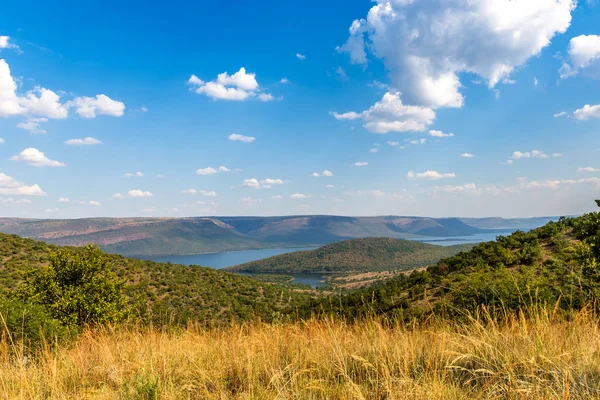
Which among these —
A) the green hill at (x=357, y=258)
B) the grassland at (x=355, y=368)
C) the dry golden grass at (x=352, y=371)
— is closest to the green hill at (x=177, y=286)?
the grassland at (x=355, y=368)

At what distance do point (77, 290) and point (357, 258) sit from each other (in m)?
173

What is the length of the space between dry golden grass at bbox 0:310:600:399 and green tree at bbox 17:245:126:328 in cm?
1122

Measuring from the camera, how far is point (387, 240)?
195 m

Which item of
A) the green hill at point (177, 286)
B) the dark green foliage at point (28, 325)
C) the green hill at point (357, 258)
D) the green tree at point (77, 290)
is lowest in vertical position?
the green hill at point (357, 258)

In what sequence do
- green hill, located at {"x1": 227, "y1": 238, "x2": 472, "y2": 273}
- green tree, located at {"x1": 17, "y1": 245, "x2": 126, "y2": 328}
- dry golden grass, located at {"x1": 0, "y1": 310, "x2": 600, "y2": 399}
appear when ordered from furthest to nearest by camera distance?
green hill, located at {"x1": 227, "y1": 238, "x2": 472, "y2": 273} < green tree, located at {"x1": 17, "y1": 245, "x2": 126, "y2": 328} < dry golden grass, located at {"x1": 0, "y1": 310, "x2": 600, "y2": 399}

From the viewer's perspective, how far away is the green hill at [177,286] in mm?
38000

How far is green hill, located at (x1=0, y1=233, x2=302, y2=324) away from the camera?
38000 millimetres

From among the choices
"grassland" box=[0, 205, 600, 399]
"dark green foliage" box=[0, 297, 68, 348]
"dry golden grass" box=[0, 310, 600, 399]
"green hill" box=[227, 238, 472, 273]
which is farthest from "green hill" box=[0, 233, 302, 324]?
"green hill" box=[227, 238, 472, 273]

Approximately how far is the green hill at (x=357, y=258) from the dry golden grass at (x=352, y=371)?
15917 centimetres

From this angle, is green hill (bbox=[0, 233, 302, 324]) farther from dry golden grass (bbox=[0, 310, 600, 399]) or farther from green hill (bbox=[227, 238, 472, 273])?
green hill (bbox=[227, 238, 472, 273])

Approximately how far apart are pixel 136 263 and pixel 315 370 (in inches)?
2176

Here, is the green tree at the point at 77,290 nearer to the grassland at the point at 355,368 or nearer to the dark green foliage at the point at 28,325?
the dark green foliage at the point at 28,325

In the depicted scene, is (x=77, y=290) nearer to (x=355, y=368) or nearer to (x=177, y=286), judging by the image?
(x=355, y=368)

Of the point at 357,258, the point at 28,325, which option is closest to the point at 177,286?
the point at 28,325
